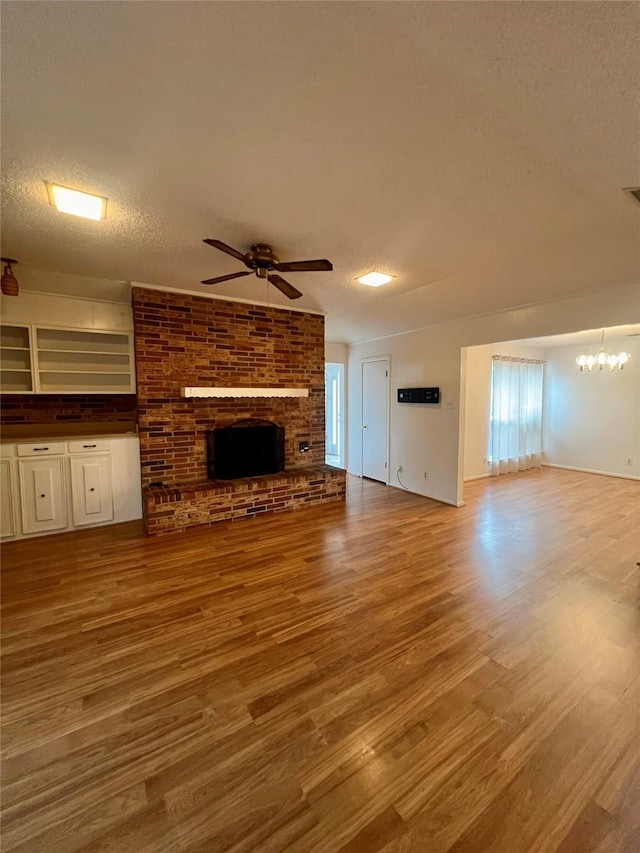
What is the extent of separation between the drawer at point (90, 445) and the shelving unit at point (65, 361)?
1.97ft

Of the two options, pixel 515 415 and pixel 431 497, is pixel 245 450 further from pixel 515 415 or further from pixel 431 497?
pixel 515 415

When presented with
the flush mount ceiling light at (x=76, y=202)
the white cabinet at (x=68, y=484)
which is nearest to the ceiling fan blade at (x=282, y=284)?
the flush mount ceiling light at (x=76, y=202)

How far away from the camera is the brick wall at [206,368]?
3879 millimetres

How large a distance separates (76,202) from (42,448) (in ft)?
8.31

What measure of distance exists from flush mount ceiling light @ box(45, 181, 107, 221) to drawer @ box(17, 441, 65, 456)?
2.35 m

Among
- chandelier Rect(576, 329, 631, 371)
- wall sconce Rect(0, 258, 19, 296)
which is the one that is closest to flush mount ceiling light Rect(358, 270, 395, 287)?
wall sconce Rect(0, 258, 19, 296)

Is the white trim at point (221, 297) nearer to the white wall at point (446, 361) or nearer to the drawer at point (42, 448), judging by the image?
the white wall at point (446, 361)

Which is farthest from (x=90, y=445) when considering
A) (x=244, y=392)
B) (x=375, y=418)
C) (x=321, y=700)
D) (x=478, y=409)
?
(x=478, y=409)

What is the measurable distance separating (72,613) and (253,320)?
3.49 m

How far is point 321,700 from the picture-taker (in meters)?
1.66

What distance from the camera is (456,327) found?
471 centimetres

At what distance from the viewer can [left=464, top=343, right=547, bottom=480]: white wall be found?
20.5ft

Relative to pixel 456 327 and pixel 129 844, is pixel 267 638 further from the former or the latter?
pixel 456 327

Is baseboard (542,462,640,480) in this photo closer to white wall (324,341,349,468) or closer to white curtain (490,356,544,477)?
white curtain (490,356,544,477)
